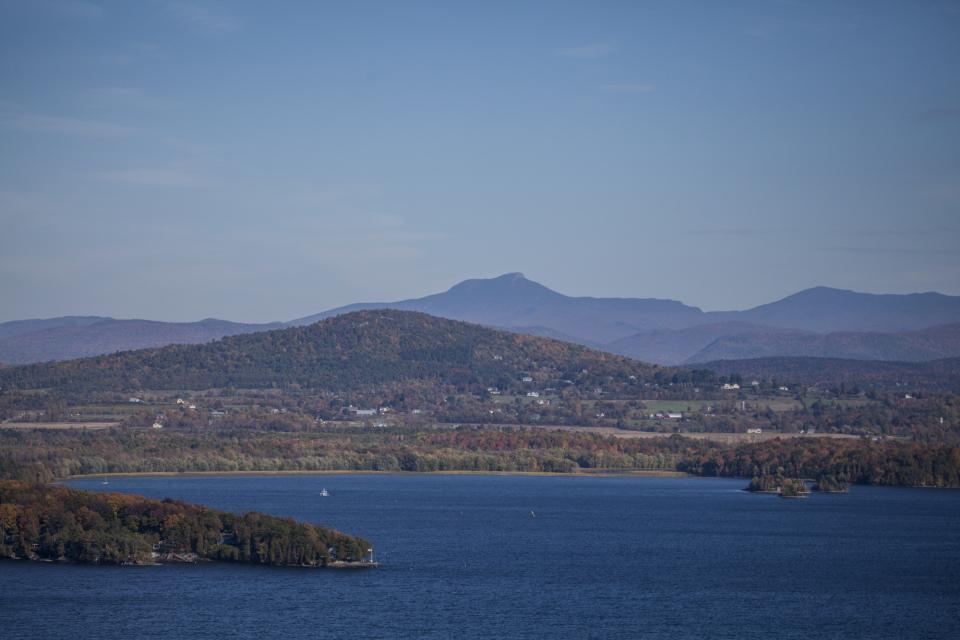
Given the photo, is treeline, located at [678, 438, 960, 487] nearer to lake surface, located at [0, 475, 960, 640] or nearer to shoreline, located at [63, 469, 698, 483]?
shoreline, located at [63, 469, 698, 483]

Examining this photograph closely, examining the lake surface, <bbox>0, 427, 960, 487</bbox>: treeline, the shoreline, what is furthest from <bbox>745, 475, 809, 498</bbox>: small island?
the shoreline

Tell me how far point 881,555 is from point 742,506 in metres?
27.7

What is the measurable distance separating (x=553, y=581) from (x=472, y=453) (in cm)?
7761

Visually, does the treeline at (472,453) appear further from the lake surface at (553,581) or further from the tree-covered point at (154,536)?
the tree-covered point at (154,536)

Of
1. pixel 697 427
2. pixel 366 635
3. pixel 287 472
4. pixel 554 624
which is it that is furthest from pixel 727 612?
pixel 697 427

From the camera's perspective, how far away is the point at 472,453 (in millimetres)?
144250

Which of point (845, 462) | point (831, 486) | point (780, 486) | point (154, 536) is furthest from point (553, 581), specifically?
point (845, 462)

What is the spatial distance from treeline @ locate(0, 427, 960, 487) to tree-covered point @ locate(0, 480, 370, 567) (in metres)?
47.7

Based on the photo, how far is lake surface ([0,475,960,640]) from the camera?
55281 millimetres

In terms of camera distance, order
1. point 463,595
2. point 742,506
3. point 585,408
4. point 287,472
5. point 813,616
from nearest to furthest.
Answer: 1. point 813,616
2. point 463,595
3. point 742,506
4. point 287,472
5. point 585,408

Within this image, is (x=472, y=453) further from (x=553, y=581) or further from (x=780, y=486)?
(x=553, y=581)

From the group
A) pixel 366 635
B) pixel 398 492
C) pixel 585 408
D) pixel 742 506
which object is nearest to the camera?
pixel 366 635

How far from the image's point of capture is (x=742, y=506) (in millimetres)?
104688

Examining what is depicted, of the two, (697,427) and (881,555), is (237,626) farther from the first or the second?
(697,427)
